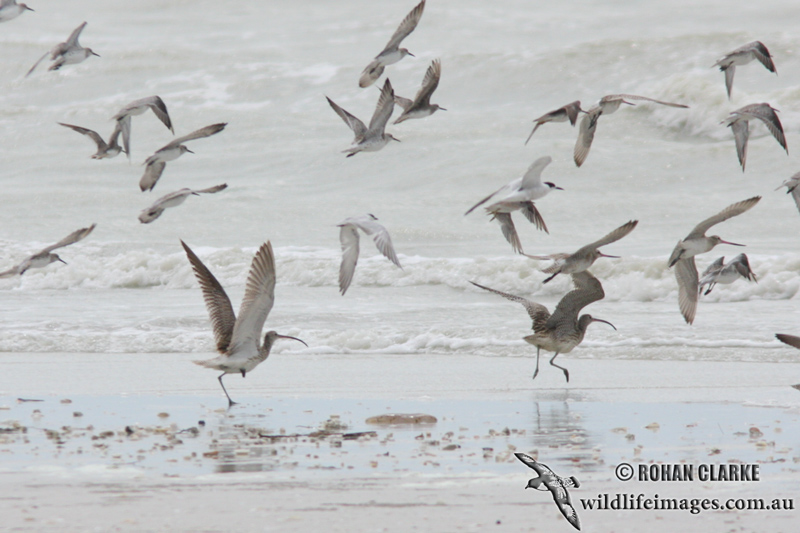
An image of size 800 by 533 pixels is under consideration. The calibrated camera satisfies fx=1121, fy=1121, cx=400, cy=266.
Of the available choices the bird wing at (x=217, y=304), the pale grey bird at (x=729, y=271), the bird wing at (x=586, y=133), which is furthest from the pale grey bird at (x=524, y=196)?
the bird wing at (x=217, y=304)

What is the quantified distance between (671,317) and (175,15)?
94.5 ft

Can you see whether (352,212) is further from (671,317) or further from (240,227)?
(671,317)

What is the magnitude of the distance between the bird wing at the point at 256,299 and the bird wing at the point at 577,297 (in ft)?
6.97

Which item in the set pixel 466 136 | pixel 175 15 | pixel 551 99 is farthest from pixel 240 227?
pixel 175 15

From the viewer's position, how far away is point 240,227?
17484mm

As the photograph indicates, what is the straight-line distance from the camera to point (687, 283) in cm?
822

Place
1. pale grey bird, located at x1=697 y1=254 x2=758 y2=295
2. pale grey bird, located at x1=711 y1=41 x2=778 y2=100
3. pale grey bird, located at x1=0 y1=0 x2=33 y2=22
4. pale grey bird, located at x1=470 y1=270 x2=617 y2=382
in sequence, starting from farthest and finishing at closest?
pale grey bird, located at x1=0 y1=0 x2=33 y2=22, pale grey bird, located at x1=711 y1=41 x2=778 y2=100, pale grey bird, located at x1=697 y1=254 x2=758 y2=295, pale grey bird, located at x1=470 y1=270 x2=617 y2=382

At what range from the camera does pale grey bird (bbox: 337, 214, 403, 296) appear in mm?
7633

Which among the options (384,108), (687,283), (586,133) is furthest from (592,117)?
(384,108)

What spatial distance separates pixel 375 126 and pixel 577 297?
8.45 feet

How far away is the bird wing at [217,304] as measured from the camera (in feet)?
21.2

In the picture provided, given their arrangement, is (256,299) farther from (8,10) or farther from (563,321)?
(8,10)

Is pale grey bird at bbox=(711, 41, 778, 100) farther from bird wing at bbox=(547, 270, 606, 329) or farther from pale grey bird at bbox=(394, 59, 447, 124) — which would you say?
bird wing at bbox=(547, 270, 606, 329)

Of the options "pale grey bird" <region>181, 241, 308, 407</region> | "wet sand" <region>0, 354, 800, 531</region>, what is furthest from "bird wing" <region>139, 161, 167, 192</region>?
"pale grey bird" <region>181, 241, 308, 407</region>
